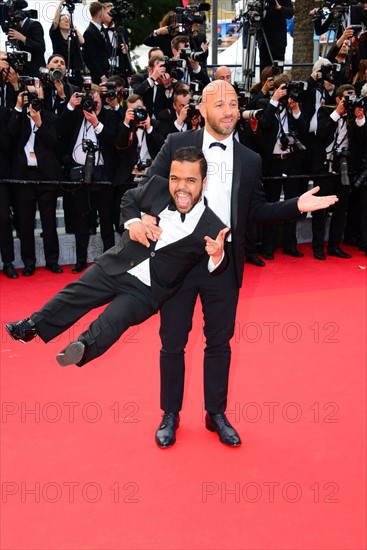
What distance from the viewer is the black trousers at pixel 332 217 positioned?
6.95 meters

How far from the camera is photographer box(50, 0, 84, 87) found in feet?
22.8

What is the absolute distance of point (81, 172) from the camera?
626 centimetres

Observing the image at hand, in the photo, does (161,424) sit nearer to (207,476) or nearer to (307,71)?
(207,476)

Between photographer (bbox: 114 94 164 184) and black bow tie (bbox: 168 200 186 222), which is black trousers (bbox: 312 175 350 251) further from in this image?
black bow tie (bbox: 168 200 186 222)

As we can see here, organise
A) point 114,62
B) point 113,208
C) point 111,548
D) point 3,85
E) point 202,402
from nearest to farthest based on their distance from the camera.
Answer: point 111,548, point 202,402, point 3,85, point 113,208, point 114,62

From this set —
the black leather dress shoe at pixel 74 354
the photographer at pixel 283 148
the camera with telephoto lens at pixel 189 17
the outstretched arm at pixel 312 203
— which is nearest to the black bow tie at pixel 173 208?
the outstretched arm at pixel 312 203

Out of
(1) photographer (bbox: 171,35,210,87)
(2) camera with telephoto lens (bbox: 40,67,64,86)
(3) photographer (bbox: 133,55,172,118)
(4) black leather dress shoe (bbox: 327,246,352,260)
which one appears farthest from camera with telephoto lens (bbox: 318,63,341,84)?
(2) camera with telephoto lens (bbox: 40,67,64,86)

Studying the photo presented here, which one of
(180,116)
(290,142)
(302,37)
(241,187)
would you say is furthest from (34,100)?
(302,37)

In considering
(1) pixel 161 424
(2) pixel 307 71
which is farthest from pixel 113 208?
(2) pixel 307 71

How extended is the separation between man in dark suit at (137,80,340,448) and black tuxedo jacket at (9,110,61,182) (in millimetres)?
3140

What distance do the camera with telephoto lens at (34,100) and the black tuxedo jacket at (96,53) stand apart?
165cm

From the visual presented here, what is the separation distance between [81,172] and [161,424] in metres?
3.24

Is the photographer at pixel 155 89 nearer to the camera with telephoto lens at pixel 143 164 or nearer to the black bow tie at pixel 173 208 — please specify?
the camera with telephoto lens at pixel 143 164

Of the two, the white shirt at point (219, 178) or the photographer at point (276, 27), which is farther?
the photographer at point (276, 27)
